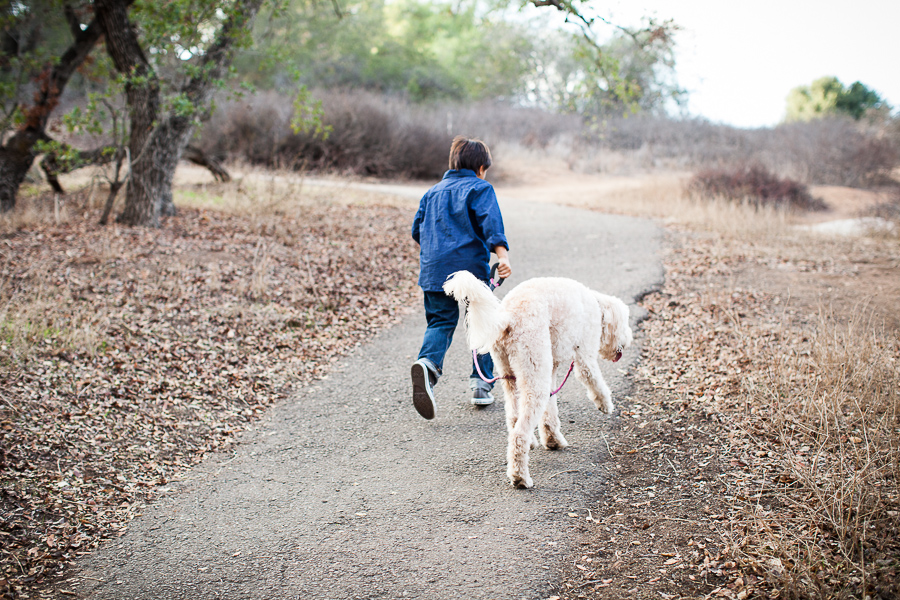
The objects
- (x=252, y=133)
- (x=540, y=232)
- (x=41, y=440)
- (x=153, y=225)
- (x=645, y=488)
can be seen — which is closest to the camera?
(x=645, y=488)

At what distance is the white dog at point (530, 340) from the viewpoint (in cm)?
316

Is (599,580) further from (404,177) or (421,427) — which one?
(404,177)

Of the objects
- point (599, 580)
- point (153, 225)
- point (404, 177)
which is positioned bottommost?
point (599, 580)

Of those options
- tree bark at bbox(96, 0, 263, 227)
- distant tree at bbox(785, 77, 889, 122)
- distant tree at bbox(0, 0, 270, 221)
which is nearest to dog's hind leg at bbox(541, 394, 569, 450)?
distant tree at bbox(0, 0, 270, 221)

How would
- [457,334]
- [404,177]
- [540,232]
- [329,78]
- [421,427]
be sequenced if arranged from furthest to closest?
1. [329,78]
2. [404,177]
3. [540,232]
4. [457,334]
5. [421,427]

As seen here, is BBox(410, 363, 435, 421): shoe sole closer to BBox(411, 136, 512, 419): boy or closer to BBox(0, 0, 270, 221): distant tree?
BBox(411, 136, 512, 419): boy

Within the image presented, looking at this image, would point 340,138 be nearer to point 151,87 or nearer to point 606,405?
point 151,87

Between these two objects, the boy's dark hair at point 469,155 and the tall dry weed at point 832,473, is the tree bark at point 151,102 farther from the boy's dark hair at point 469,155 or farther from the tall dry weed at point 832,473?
the tall dry weed at point 832,473

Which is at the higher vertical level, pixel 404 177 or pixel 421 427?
pixel 404 177

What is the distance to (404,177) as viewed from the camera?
64.6 feet

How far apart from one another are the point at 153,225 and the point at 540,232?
6.79 metres

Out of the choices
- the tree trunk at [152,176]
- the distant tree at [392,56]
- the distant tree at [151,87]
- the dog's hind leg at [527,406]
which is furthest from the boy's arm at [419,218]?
the distant tree at [392,56]

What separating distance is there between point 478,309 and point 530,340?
39cm

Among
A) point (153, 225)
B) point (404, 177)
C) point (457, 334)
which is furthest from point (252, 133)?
point (457, 334)
